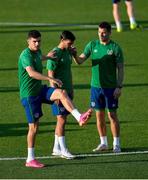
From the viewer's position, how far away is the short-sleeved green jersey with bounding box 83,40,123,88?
13875 millimetres

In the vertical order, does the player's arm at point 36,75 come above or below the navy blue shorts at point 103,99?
above

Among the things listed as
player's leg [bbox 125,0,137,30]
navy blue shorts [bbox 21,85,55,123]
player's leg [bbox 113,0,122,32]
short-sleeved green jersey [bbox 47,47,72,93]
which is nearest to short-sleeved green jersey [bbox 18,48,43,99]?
navy blue shorts [bbox 21,85,55,123]

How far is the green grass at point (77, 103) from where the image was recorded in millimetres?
12941

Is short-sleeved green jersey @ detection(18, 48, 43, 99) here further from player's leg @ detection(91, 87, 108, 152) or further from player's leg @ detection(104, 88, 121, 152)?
player's leg @ detection(104, 88, 121, 152)

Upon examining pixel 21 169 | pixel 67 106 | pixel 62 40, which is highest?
pixel 62 40

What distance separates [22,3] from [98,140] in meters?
17.8

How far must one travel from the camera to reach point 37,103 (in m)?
13.2

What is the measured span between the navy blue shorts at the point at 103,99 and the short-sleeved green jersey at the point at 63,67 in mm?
609

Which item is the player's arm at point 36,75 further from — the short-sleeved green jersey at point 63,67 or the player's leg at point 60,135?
the player's leg at point 60,135

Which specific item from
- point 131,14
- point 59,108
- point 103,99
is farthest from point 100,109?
point 131,14

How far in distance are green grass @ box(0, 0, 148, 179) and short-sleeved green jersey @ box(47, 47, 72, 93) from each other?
4.09 ft

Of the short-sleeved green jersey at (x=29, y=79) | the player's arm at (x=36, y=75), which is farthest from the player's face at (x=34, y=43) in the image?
the player's arm at (x=36, y=75)

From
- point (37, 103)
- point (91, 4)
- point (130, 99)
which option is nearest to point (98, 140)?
point (37, 103)

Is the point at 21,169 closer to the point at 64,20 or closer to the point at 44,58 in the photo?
the point at 44,58
